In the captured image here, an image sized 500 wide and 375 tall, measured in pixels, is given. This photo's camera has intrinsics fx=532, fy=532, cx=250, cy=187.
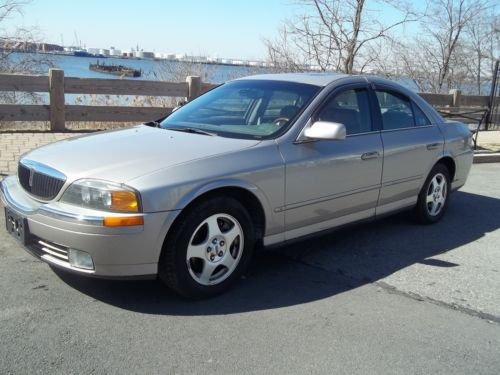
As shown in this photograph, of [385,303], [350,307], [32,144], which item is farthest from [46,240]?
[32,144]

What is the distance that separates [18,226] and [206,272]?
1.36 m

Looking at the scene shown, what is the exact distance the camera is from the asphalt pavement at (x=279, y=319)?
A: 3.02 metres

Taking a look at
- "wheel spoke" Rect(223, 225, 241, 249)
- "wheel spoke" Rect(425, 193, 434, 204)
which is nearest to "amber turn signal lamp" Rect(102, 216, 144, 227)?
"wheel spoke" Rect(223, 225, 241, 249)

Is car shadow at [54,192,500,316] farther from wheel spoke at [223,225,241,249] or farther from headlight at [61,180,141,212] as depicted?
headlight at [61,180,141,212]

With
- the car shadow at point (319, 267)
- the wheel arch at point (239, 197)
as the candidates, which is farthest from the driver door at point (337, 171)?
the car shadow at point (319, 267)

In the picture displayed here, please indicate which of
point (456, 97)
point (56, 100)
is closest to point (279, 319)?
point (56, 100)

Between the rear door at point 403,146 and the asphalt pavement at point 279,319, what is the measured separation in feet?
2.25

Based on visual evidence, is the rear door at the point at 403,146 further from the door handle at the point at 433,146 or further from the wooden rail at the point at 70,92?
the wooden rail at the point at 70,92

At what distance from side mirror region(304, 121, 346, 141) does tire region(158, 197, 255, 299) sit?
0.83 m

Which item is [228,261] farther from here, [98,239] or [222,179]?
[98,239]

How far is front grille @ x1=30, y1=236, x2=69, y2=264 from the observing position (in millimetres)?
3484

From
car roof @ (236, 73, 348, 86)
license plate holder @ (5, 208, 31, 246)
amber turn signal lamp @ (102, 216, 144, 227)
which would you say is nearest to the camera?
amber turn signal lamp @ (102, 216, 144, 227)

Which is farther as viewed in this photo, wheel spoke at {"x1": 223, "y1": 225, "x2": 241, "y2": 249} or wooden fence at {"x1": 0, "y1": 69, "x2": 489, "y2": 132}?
wooden fence at {"x1": 0, "y1": 69, "x2": 489, "y2": 132}

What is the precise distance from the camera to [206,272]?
3.80 metres
